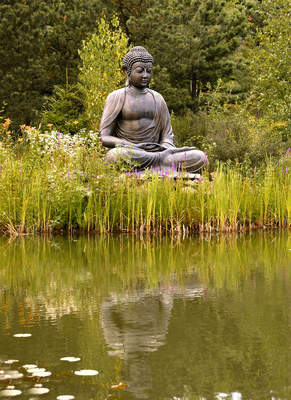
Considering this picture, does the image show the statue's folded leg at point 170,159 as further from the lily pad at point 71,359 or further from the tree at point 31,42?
the tree at point 31,42

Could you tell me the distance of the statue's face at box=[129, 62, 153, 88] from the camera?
1285 centimetres

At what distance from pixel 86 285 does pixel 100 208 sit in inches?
166

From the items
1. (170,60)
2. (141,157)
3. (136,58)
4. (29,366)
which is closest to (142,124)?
(141,157)

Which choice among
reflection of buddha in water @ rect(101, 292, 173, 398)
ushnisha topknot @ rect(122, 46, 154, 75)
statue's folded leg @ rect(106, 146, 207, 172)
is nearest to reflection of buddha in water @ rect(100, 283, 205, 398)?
reflection of buddha in water @ rect(101, 292, 173, 398)

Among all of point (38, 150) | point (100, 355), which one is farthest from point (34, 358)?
point (38, 150)

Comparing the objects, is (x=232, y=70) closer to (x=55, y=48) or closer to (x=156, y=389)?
(x=55, y=48)

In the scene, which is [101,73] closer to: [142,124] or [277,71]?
[277,71]

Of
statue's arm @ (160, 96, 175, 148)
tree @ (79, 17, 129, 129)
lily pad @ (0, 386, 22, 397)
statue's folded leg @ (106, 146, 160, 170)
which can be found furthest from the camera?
tree @ (79, 17, 129, 129)

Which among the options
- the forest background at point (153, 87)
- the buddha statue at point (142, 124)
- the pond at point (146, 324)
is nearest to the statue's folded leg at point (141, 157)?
the buddha statue at point (142, 124)

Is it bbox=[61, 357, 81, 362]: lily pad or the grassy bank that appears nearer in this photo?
bbox=[61, 357, 81, 362]: lily pad

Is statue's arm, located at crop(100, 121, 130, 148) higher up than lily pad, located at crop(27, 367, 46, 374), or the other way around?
statue's arm, located at crop(100, 121, 130, 148)

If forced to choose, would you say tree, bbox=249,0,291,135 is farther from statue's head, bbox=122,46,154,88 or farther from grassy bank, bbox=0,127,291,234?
grassy bank, bbox=0,127,291,234

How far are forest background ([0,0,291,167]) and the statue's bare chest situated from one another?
3273 mm

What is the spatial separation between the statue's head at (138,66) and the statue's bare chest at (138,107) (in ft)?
0.76
